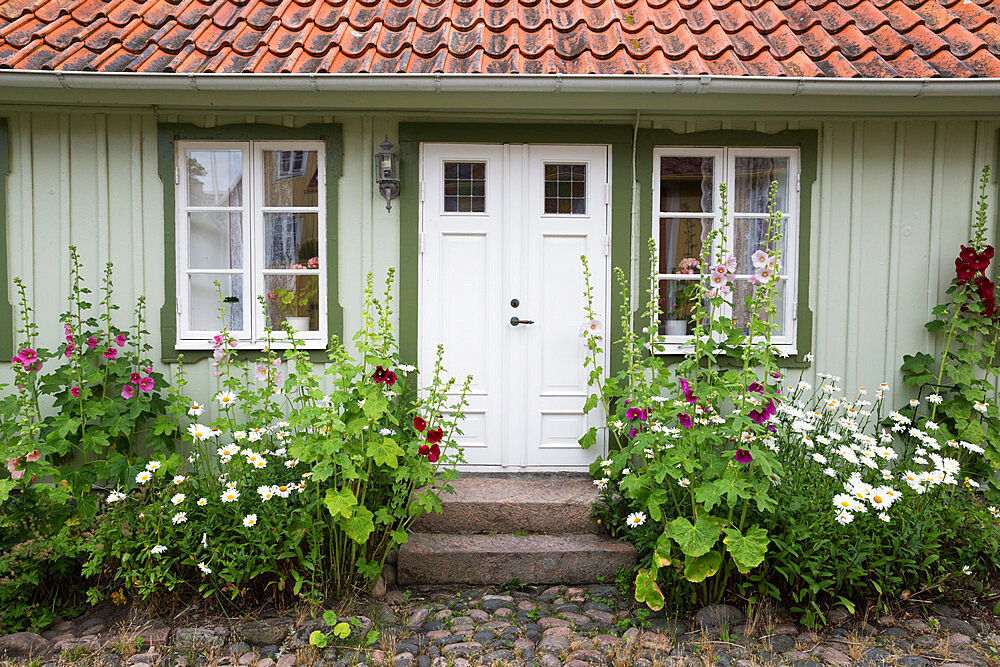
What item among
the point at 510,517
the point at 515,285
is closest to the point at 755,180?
the point at 515,285

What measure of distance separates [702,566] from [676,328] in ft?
6.35

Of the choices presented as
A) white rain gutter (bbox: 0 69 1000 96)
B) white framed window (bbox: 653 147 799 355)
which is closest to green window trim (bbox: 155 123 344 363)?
white rain gutter (bbox: 0 69 1000 96)

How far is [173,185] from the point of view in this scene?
4387 mm

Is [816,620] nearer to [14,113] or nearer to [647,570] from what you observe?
[647,570]

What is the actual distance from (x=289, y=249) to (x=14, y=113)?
6.51 ft

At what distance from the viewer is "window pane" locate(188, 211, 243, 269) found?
14.7ft

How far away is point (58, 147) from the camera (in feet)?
14.4

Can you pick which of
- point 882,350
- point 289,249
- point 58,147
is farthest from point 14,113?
point 882,350

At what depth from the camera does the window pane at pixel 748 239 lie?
4.55 metres

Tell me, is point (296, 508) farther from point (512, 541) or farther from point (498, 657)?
point (512, 541)

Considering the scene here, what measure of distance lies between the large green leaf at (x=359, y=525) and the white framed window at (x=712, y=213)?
2.42 metres

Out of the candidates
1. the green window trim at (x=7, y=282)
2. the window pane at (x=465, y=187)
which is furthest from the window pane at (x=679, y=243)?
the green window trim at (x=7, y=282)

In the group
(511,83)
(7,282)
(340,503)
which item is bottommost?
(340,503)

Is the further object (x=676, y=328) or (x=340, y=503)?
(x=676, y=328)
